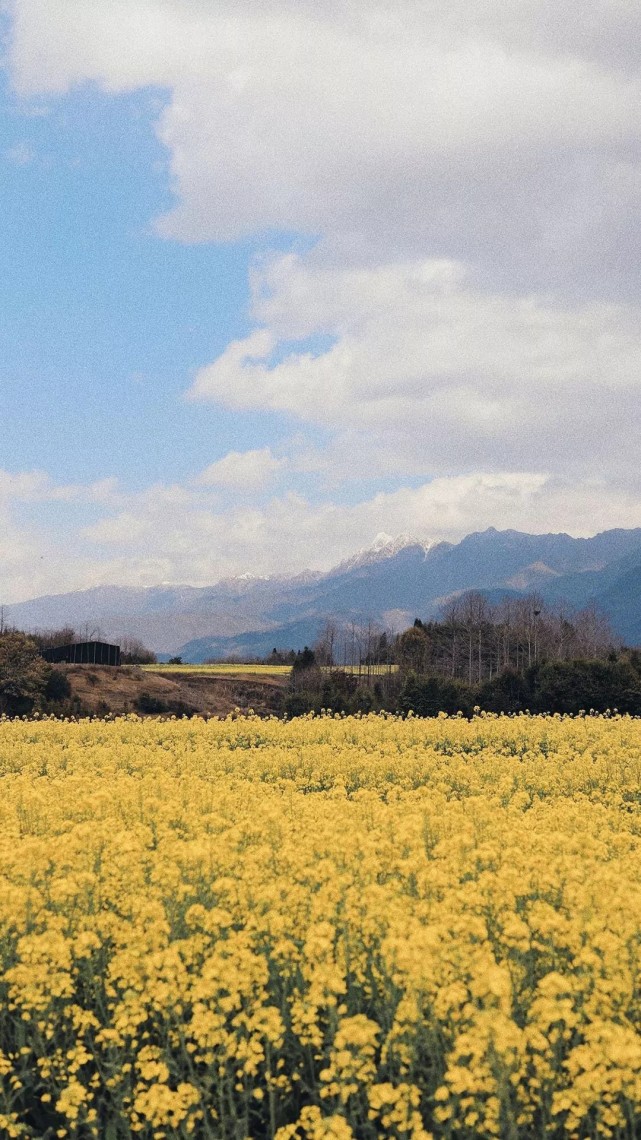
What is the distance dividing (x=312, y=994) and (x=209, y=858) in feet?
7.86

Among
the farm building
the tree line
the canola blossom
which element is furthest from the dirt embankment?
the canola blossom

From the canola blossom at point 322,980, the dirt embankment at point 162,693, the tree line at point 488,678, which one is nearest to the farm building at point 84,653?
the dirt embankment at point 162,693

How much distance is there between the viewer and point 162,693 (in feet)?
212

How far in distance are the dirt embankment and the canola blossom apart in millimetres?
41809

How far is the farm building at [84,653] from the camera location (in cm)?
8050

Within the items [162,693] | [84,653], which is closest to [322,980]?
[162,693]

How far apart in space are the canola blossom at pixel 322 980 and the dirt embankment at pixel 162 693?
41.8m

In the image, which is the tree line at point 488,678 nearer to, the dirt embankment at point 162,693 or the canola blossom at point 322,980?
the dirt embankment at point 162,693

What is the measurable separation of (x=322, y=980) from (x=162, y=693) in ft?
199

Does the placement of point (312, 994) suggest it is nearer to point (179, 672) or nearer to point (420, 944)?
point (420, 944)

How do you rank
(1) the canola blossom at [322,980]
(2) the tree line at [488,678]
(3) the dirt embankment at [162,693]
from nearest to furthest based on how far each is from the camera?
(1) the canola blossom at [322,980] < (2) the tree line at [488,678] < (3) the dirt embankment at [162,693]

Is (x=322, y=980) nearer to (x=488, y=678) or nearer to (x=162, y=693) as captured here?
(x=488, y=678)

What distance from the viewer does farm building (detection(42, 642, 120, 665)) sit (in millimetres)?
80500

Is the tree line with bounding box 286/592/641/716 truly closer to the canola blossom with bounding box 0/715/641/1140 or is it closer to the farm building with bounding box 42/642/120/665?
the farm building with bounding box 42/642/120/665
